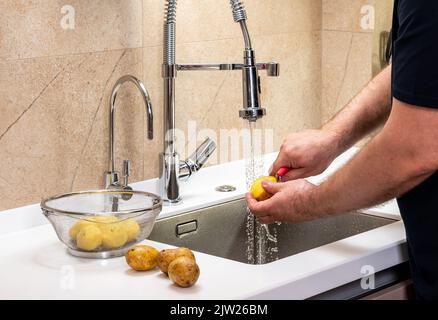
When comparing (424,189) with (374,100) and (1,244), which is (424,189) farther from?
(1,244)

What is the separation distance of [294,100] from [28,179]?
0.91m

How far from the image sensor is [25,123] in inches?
64.6

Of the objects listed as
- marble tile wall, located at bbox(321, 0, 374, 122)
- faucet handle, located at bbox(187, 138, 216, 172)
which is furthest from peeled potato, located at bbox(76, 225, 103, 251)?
marble tile wall, located at bbox(321, 0, 374, 122)

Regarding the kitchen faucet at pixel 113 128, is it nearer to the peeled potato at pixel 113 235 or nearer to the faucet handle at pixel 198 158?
the faucet handle at pixel 198 158

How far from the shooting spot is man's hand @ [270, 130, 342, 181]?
1656 millimetres

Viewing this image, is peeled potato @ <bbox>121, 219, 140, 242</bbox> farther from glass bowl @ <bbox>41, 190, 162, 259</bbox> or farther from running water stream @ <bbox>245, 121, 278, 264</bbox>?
running water stream @ <bbox>245, 121, 278, 264</bbox>

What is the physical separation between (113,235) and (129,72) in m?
0.49

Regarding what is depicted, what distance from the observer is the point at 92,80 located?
175 centimetres

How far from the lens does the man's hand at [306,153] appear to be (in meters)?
1.66

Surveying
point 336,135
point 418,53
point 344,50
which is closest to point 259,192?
point 336,135

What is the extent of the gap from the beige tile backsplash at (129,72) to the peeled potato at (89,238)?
25cm

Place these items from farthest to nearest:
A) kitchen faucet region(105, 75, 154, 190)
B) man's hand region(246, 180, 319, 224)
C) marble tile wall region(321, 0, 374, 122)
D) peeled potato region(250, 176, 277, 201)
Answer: marble tile wall region(321, 0, 374, 122) < kitchen faucet region(105, 75, 154, 190) < peeled potato region(250, 176, 277, 201) < man's hand region(246, 180, 319, 224)
